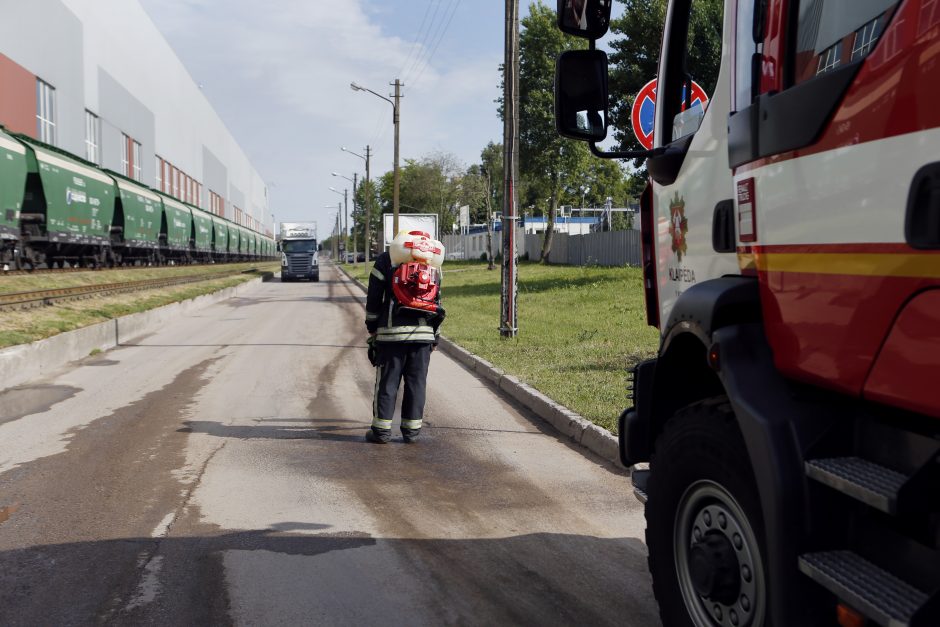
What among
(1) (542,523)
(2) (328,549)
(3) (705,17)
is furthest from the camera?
(1) (542,523)

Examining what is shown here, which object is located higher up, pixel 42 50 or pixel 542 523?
pixel 42 50

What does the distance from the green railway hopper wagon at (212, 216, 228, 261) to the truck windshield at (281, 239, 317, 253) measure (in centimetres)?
1436

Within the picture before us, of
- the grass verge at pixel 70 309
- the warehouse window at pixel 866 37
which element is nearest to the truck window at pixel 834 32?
the warehouse window at pixel 866 37

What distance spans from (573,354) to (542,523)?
675 cm

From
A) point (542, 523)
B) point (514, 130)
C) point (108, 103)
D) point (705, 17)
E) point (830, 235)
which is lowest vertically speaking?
point (542, 523)

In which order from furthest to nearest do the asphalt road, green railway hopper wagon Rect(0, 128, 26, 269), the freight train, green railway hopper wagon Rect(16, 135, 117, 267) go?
green railway hopper wagon Rect(16, 135, 117, 267), the freight train, green railway hopper wagon Rect(0, 128, 26, 269), the asphalt road

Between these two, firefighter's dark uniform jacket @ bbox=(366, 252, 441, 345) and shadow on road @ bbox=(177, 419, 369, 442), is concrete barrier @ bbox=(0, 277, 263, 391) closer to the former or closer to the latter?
shadow on road @ bbox=(177, 419, 369, 442)

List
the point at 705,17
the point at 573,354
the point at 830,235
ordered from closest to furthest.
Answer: the point at 830,235, the point at 705,17, the point at 573,354

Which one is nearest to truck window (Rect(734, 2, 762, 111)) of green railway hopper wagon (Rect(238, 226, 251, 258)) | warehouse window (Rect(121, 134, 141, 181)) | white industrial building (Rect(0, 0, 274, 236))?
white industrial building (Rect(0, 0, 274, 236))

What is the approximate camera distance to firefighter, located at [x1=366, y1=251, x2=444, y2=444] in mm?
6969

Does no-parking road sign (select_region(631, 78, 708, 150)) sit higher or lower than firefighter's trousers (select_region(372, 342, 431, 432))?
higher

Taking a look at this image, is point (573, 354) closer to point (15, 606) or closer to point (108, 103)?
point (15, 606)

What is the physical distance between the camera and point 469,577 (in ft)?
13.0

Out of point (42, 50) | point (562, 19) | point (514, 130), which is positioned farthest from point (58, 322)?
point (42, 50)
